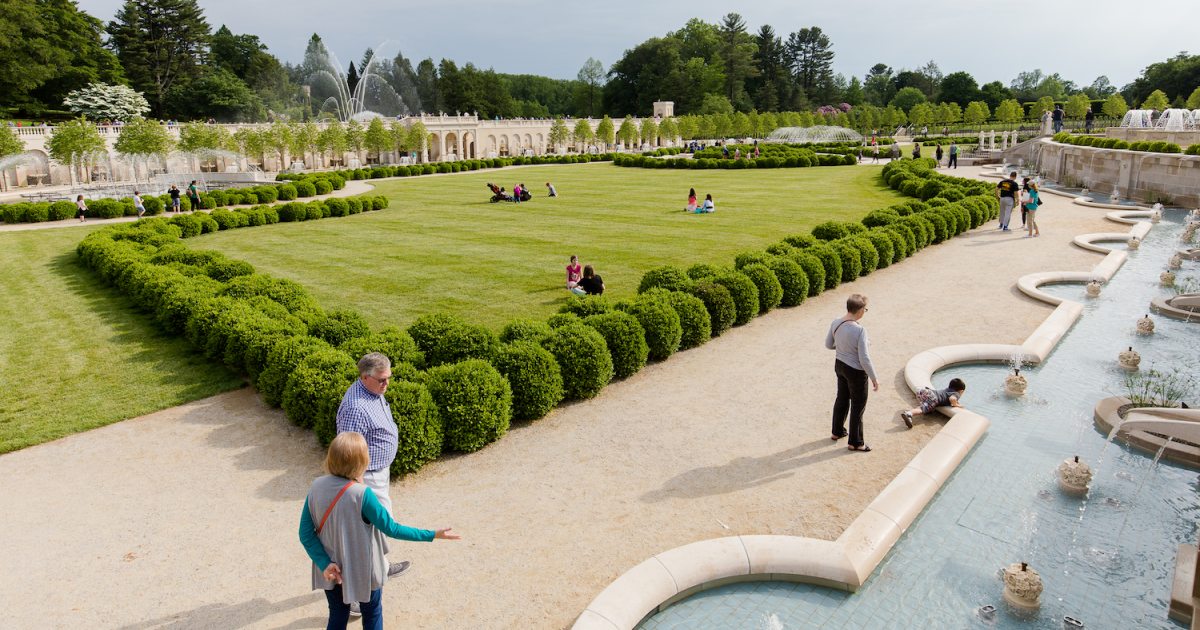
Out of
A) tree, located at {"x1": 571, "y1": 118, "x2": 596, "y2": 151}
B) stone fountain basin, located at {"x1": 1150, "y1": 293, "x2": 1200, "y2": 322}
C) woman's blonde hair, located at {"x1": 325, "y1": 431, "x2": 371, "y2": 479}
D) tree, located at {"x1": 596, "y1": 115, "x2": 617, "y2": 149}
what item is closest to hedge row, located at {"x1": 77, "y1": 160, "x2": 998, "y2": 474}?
woman's blonde hair, located at {"x1": 325, "y1": 431, "x2": 371, "y2": 479}

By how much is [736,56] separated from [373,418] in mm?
123832

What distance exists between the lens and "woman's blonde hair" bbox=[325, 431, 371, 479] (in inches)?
154

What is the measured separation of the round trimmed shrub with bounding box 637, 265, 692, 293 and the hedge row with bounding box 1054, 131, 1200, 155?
953 inches

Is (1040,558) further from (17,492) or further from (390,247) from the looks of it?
(390,247)

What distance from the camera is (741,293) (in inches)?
484

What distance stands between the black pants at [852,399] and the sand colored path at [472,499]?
0.80ft

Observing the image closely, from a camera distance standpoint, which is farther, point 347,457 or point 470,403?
point 470,403

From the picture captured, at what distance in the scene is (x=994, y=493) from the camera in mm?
6789

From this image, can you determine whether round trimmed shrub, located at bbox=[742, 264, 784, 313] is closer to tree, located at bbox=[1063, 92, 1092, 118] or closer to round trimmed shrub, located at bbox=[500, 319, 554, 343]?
round trimmed shrub, located at bbox=[500, 319, 554, 343]

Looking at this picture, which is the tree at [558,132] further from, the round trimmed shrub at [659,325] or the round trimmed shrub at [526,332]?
the round trimmed shrub at [526,332]

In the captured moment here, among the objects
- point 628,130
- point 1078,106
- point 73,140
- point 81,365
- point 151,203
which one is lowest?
point 81,365

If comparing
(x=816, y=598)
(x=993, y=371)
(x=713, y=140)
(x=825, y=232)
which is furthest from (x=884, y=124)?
(x=816, y=598)

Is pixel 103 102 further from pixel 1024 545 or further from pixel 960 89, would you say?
pixel 960 89

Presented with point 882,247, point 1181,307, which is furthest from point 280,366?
point 1181,307
